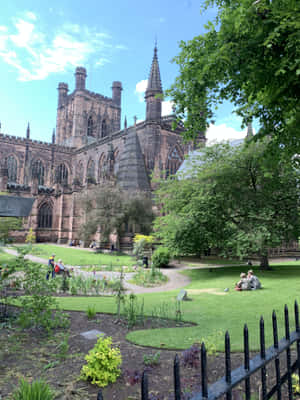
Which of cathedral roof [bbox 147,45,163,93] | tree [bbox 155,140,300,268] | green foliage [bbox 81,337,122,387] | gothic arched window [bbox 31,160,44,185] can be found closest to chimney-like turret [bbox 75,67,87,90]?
gothic arched window [bbox 31,160,44,185]

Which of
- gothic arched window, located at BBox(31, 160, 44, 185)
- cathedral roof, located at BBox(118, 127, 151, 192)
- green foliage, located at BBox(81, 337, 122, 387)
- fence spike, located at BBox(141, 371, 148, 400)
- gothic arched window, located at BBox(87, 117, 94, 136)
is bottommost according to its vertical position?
green foliage, located at BBox(81, 337, 122, 387)

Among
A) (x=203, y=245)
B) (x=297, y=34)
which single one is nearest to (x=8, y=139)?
(x=203, y=245)

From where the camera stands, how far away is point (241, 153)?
1552cm

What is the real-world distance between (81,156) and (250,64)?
53746mm

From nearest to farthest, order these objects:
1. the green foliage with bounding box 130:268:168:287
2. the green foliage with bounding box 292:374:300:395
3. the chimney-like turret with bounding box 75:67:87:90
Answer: the green foliage with bounding box 292:374:300:395
the green foliage with bounding box 130:268:168:287
the chimney-like turret with bounding box 75:67:87:90

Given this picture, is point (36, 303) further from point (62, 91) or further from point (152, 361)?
point (62, 91)

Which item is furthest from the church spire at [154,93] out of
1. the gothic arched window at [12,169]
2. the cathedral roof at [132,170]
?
the gothic arched window at [12,169]

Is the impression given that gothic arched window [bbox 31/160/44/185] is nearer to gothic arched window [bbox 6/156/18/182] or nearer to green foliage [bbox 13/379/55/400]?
gothic arched window [bbox 6/156/18/182]

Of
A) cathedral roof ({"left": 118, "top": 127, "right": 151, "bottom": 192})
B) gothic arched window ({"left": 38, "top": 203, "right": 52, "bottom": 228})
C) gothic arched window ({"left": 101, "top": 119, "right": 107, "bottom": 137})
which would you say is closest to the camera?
cathedral roof ({"left": 118, "top": 127, "right": 151, "bottom": 192})

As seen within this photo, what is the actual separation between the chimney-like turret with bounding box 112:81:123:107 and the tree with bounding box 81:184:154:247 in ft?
148

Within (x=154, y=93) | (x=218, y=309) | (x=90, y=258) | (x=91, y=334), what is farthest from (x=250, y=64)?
(x=154, y=93)

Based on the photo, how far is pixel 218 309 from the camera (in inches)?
302

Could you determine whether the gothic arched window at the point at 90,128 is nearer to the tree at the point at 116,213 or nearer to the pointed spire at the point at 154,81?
the pointed spire at the point at 154,81

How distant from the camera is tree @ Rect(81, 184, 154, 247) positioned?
87.1 feet
